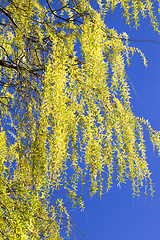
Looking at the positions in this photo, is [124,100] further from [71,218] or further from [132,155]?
[71,218]

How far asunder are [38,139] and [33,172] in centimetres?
17

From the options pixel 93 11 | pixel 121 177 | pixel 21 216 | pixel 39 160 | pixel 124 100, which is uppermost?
pixel 93 11

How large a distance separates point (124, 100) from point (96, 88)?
0.33 m

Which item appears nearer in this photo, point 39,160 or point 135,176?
point 39,160

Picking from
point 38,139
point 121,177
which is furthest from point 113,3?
point 121,177

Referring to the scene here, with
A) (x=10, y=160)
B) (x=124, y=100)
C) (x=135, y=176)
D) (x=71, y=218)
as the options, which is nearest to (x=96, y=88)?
(x=124, y=100)

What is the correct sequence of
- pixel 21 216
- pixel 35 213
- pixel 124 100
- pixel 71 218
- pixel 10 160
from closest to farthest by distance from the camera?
1. pixel 21 216
2. pixel 35 213
3. pixel 71 218
4. pixel 124 100
5. pixel 10 160

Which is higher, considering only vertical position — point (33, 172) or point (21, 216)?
point (33, 172)

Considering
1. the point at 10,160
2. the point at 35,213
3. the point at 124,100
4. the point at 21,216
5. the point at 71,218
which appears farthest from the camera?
the point at 10,160

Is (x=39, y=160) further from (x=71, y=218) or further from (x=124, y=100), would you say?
(x=124, y=100)

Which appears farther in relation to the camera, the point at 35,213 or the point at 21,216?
the point at 35,213

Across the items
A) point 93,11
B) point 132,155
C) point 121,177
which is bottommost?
point 121,177

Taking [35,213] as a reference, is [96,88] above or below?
above

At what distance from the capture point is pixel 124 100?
5.97 ft
